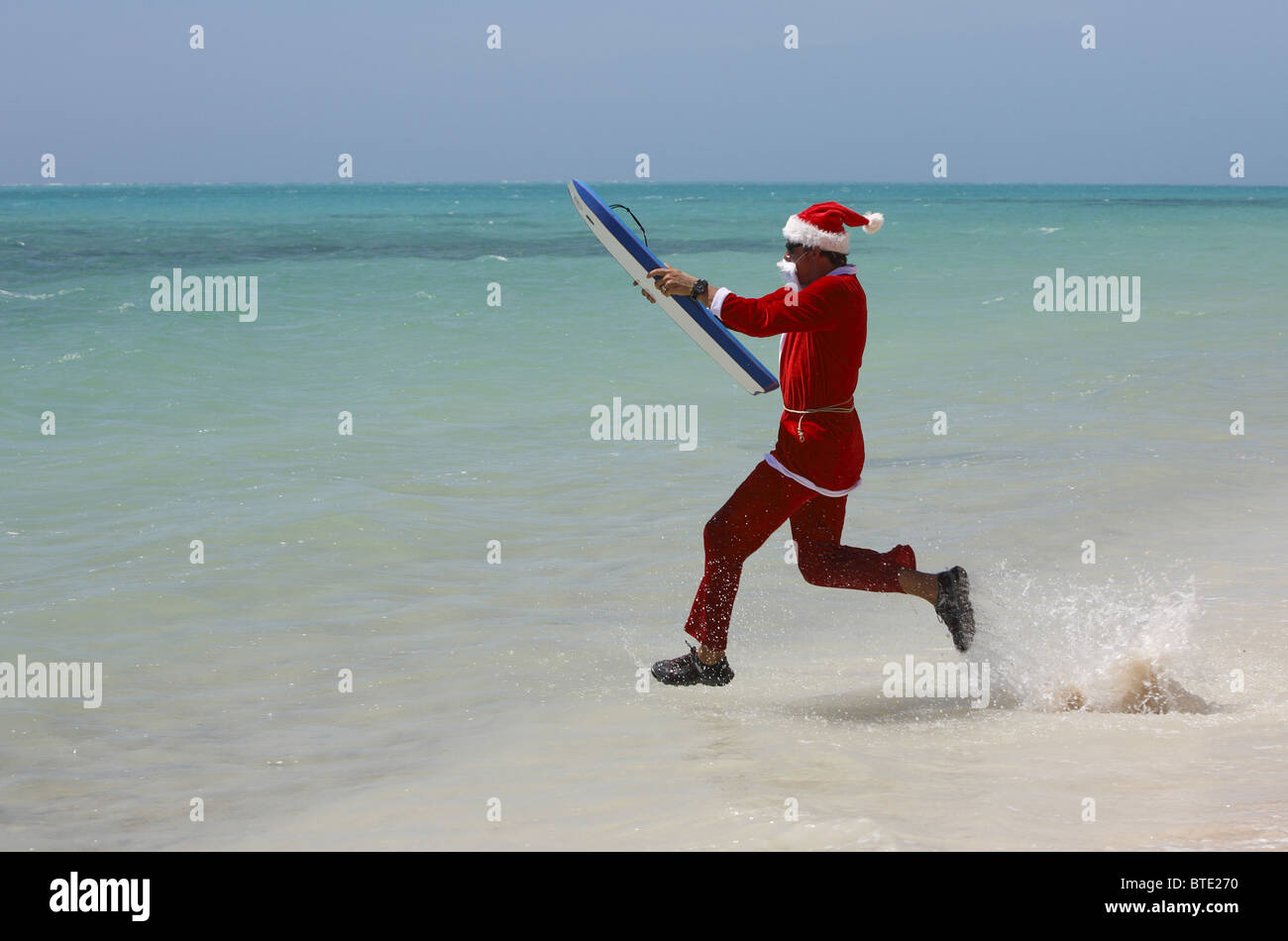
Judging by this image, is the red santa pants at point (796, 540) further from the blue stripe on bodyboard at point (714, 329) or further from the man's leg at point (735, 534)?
the blue stripe on bodyboard at point (714, 329)

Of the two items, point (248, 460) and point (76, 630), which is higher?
point (248, 460)

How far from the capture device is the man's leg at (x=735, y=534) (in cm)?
477

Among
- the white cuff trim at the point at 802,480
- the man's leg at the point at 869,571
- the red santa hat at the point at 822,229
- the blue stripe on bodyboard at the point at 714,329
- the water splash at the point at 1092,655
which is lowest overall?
the water splash at the point at 1092,655

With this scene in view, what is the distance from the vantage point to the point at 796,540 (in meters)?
4.93

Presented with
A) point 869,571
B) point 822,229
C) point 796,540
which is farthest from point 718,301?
point 869,571

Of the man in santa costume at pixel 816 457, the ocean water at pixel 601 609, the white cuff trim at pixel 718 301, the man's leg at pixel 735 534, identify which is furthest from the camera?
the man's leg at pixel 735 534

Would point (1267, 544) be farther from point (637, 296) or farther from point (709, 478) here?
point (637, 296)

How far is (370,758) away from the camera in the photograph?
4520 millimetres

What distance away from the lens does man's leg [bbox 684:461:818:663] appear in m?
4.77

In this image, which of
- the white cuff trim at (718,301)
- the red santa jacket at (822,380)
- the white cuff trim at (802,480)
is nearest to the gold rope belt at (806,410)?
the red santa jacket at (822,380)

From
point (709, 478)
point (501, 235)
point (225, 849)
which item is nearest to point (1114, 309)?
point (709, 478)

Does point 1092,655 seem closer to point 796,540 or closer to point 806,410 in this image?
point 796,540

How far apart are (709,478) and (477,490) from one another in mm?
1506

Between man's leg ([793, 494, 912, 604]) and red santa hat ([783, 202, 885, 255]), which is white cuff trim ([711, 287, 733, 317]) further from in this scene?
man's leg ([793, 494, 912, 604])
